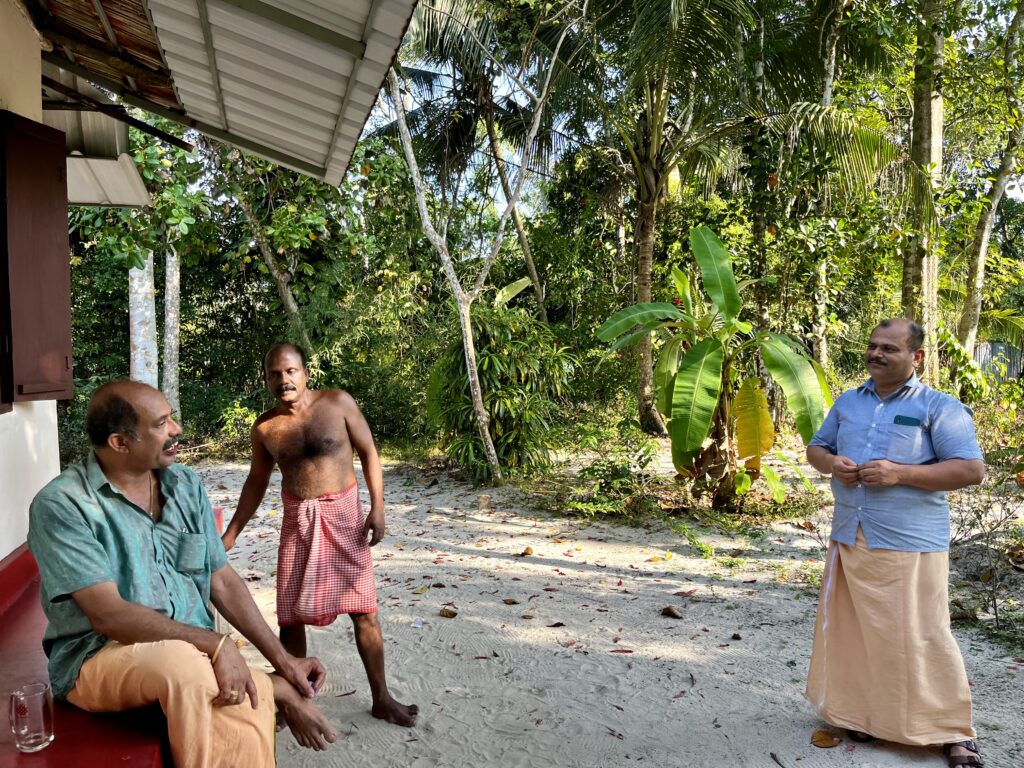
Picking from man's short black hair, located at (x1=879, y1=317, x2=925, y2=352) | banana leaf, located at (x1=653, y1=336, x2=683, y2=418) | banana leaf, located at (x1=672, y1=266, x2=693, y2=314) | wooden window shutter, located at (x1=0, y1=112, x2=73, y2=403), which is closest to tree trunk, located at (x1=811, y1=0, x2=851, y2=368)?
banana leaf, located at (x1=672, y1=266, x2=693, y2=314)

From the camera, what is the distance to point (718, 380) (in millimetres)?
7301

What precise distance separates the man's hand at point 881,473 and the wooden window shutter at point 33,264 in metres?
4.11

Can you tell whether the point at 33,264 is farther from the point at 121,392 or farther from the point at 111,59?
the point at 121,392

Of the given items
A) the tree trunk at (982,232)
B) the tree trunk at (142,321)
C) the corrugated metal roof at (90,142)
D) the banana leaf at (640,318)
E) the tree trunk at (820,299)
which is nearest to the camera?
the corrugated metal roof at (90,142)

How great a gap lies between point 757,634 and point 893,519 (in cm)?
198

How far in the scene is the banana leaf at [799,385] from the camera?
22.4 ft

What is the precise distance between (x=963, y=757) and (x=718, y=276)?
4.71 metres

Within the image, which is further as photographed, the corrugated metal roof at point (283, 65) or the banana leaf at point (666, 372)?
the banana leaf at point (666, 372)

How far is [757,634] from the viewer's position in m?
5.32

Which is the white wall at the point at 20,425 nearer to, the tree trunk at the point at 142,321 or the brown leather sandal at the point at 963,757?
the brown leather sandal at the point at 963,757

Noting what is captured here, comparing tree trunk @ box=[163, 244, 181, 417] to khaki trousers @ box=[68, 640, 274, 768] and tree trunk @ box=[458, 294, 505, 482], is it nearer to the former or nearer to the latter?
tree trunk @ box=[458, 294, 505, 482]

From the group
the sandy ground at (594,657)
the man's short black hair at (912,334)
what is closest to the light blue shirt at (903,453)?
the man's short black hair at (912,334)

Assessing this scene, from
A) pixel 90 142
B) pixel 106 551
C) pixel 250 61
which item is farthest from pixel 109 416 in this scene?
pixel 90 142

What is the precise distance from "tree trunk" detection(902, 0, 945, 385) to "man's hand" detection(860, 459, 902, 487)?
457 centimetres
